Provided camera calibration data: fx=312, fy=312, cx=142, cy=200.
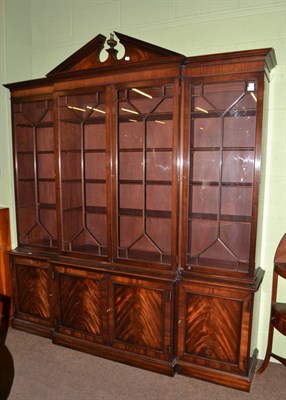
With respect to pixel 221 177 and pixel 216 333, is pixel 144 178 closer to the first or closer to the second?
pixel 221 177

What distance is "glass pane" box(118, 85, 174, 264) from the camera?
2.58 metres

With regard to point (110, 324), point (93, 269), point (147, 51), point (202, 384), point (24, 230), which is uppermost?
point (147, 51)

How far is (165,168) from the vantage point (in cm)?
266

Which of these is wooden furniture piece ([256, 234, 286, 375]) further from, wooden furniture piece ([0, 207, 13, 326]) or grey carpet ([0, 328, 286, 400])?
wooden furniture piece ([0, 207, 13, 326])

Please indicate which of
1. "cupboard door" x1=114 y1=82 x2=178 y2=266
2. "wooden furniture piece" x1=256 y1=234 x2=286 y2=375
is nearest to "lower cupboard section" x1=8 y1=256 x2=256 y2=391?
"wooden furniture piece" x1=256 y1=234 x2=286 y2=375

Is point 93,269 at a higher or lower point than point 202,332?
higher

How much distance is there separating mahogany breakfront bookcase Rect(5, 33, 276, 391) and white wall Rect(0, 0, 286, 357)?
27 cm

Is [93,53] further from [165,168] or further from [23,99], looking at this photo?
[165,168]

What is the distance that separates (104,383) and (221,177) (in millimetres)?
1852

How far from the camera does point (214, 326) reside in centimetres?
242

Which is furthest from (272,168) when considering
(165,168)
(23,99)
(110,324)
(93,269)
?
(23,99)

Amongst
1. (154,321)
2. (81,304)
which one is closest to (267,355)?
(154,321)

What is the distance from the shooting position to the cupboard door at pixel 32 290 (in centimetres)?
304

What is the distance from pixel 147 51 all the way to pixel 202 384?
2.60 meters
